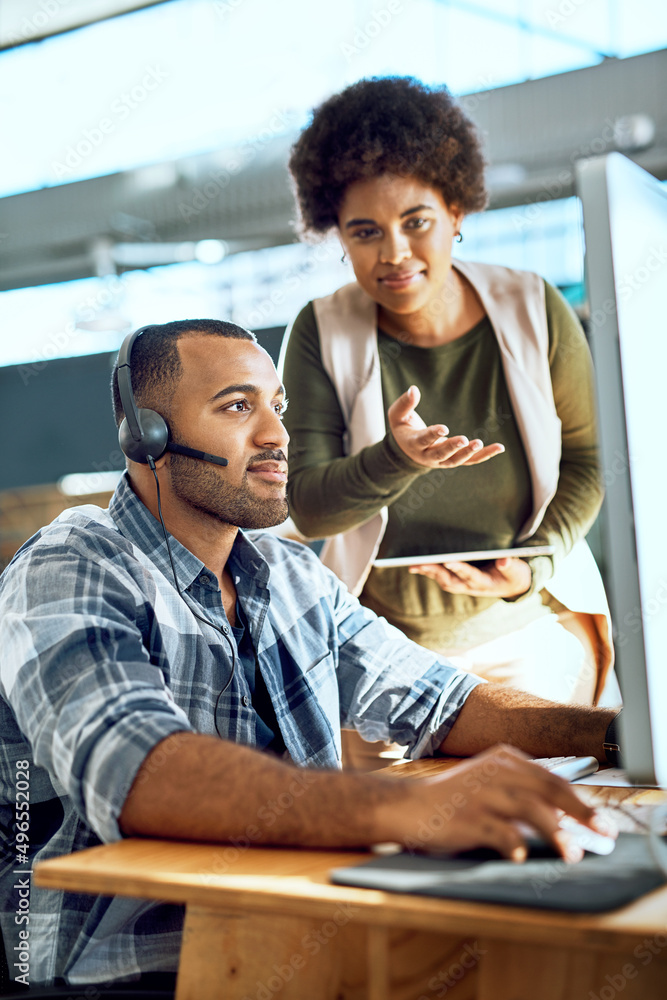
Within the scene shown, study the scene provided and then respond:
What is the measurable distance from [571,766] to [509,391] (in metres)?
0.91

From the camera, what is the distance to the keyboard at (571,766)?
1056 mm

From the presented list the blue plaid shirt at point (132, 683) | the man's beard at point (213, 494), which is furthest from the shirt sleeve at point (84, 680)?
the man's beard at point (213, 494)

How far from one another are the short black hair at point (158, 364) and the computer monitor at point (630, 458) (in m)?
0.81

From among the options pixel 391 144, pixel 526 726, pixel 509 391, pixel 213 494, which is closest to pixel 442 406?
pixel 509 391

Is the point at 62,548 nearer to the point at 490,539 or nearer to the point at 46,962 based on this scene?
the point at 46,962

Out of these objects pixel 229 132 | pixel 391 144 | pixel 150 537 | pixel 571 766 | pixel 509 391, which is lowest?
pixel 571 766

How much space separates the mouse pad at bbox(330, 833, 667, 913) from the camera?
0.59 meters

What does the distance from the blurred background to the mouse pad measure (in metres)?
1.36

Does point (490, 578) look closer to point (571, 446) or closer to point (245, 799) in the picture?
point (571, 446)

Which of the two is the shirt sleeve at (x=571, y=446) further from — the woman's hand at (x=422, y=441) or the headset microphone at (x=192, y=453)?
the headset microphone at (x=192, y=453)

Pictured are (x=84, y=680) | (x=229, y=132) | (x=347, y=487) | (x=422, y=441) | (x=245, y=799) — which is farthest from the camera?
(x=229, y=132)

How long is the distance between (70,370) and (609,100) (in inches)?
177

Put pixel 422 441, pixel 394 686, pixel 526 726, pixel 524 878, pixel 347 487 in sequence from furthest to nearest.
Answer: pixel 347 487, pixel 422 441, pixel 394 686, pixel 526 726, pixel 524 878

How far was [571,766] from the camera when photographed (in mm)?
1077
